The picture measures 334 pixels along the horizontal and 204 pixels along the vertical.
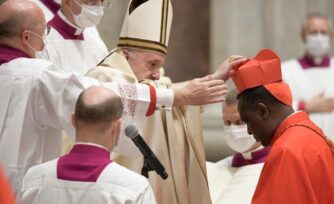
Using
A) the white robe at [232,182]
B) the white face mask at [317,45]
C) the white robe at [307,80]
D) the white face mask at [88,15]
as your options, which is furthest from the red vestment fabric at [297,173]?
the white face mask at [317,45]

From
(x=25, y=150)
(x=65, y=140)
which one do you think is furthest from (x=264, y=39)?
(x=25, y=150)

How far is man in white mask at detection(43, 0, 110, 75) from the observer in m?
5.80

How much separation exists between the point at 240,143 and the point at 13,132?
1.54 m

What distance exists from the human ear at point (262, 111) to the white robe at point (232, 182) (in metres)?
1.03

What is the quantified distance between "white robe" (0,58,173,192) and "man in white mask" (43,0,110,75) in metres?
1.12

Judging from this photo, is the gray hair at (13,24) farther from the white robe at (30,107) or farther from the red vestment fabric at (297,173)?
the red vestment fabric at (297,173)

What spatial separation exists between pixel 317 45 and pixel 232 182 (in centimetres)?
335

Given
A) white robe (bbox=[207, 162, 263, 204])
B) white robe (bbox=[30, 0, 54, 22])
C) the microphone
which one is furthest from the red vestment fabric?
white robe (bbox=[30, 0, 54, 22])

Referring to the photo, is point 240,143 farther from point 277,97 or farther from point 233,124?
point 277,97

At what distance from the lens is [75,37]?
6105 mm

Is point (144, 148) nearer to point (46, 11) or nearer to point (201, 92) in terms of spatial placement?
point (201, 92)

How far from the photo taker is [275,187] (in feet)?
Answer: 14.0

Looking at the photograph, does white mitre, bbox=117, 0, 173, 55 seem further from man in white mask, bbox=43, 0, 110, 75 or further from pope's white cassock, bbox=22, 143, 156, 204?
pope's white cassock, bbox=22, 143, 156, 204

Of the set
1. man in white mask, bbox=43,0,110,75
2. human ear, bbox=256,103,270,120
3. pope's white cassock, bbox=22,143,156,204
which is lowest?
pope's white cassock, bbox=22,143,156,204
